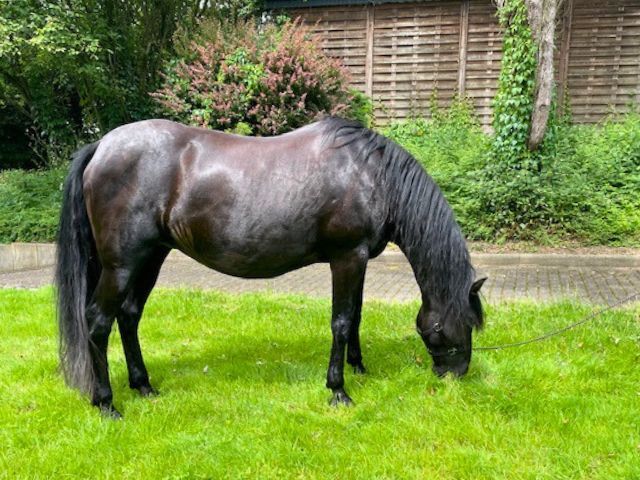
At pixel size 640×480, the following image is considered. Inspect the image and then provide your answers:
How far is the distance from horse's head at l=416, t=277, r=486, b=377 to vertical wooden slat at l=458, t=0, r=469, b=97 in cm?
1005

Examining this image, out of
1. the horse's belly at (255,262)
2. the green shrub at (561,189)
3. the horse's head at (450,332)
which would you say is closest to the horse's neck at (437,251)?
the horse's head at (450,332)

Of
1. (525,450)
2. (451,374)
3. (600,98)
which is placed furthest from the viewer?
(600,98)

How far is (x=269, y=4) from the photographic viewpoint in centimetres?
1288

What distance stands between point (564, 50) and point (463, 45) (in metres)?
2.29

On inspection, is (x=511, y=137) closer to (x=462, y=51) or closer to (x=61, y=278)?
(x=462, y=51)

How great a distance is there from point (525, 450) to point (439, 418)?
0.50 meters

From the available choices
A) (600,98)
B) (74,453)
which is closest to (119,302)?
(74,453)

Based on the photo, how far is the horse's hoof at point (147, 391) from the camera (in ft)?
11.6

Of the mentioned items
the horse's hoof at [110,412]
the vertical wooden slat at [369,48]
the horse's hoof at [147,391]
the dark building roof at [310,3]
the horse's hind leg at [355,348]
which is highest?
the dark building roof at [310,3]

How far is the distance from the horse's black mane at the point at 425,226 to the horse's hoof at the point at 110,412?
2105 millimetres

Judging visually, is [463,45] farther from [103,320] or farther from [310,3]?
[103,320]

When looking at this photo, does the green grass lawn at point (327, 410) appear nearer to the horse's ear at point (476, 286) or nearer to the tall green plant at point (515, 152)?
the horse's ear at point (476, 286)

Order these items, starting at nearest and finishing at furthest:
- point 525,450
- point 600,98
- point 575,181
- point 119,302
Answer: point 525,450, point 119,302, point 575,181, point 600,98

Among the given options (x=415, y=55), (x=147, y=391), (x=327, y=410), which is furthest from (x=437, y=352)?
(x=415, y=55)
